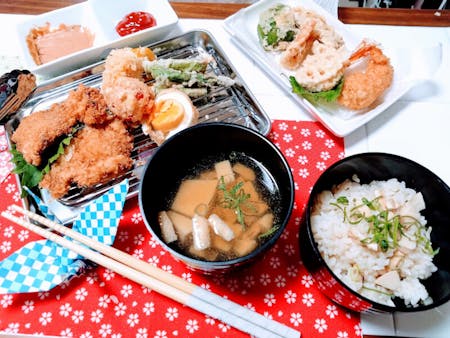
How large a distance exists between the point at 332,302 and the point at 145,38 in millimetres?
1555

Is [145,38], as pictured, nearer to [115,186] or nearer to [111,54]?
[111,54]

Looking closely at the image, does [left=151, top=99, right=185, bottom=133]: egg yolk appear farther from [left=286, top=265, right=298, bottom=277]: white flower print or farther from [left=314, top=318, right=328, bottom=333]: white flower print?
[left=314, top=318, right=328, bottom=333]: white flower print

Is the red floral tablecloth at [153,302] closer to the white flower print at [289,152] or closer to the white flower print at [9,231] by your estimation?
the white flower print at [9,231]

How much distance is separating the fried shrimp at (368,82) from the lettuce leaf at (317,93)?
26 mm

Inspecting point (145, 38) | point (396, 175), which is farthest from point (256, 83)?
point (396, 175)

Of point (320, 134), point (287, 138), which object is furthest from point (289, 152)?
point (320, 134)

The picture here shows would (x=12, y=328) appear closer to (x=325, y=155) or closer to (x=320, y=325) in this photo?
(x=320, y=325)

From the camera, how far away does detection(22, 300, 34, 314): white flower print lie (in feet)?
4.97

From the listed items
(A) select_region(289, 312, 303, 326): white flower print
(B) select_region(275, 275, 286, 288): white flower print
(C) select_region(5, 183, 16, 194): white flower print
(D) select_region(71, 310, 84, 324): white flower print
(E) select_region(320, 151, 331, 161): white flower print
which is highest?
(C) select_region(5, 183, 16, 194): white flower print

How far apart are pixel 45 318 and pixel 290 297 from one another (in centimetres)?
92

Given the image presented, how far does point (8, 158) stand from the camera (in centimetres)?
186

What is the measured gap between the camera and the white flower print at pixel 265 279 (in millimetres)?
1581

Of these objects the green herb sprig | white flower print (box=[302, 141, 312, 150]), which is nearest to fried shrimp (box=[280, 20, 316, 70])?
white flower print (box=[302, 141, 312, 150])

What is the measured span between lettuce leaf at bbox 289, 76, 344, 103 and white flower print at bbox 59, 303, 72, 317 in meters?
1.35
